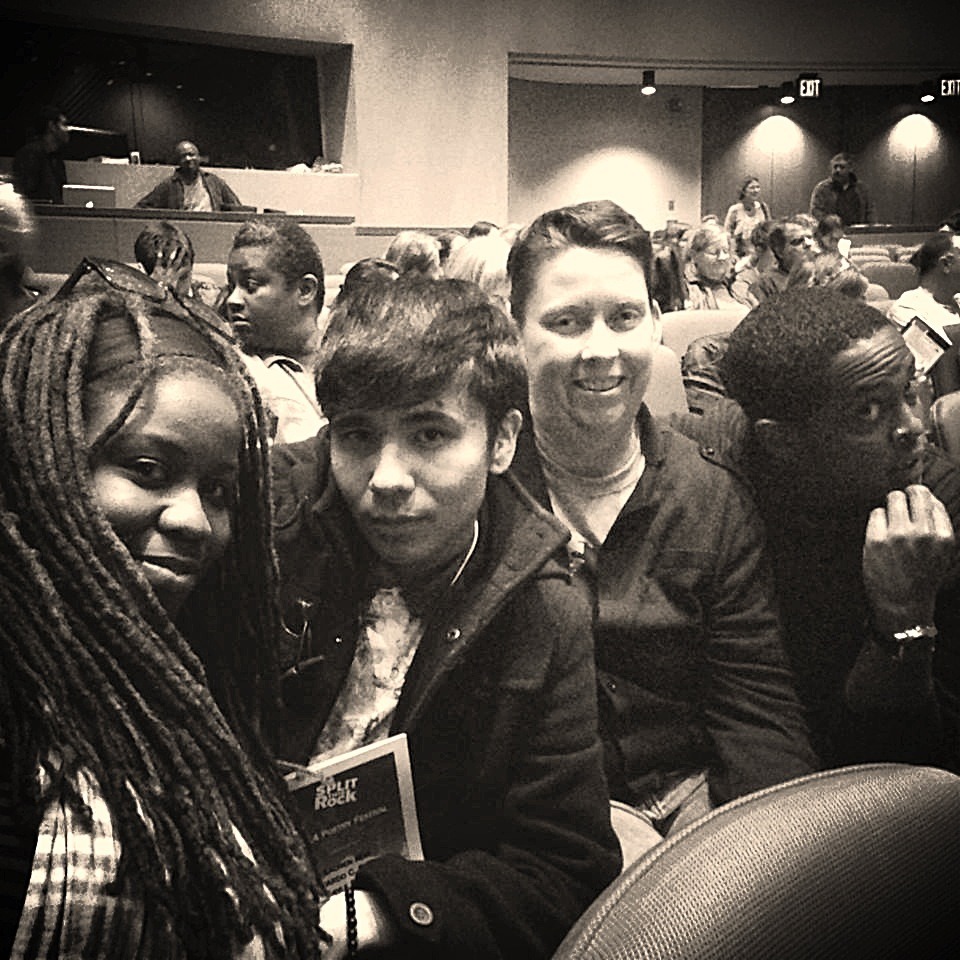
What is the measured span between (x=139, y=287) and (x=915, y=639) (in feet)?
3.66

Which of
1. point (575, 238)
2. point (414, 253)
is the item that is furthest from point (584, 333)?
point (414, 253)

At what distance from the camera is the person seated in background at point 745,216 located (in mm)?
1374

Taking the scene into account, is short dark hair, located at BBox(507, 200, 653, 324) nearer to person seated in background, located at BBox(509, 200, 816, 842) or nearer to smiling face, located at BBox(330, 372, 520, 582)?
person seated in background, located at BBox(509, 200, 816, 842)

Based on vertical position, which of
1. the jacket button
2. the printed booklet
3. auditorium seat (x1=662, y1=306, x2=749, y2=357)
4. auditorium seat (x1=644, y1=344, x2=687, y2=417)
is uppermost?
auditorium seat (x1=662, y1=306, x2=749, y2=357)

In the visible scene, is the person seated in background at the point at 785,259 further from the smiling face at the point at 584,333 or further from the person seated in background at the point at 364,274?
the person seated in background at the point at 364,274

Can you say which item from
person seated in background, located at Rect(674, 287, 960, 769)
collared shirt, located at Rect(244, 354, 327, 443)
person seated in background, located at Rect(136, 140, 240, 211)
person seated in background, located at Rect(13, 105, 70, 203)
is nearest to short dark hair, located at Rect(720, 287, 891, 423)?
person seated in background, located at Rect(674, 287, 960, 769)

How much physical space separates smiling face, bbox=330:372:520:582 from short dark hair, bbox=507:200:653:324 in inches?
5.8

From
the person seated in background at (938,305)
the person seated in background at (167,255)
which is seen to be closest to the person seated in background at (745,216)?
the person seated in background at (938,305)

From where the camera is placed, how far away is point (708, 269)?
127cm

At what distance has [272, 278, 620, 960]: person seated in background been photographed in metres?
1.09

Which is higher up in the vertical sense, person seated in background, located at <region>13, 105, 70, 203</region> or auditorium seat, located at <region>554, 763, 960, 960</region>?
person seated in background, located at <region>13, 105, 70, 203</region>

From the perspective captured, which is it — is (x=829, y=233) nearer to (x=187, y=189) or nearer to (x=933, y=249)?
(x=933, y=249)

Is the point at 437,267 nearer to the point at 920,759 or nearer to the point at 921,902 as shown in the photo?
the point at 921,902

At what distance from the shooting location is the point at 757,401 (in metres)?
1.44
